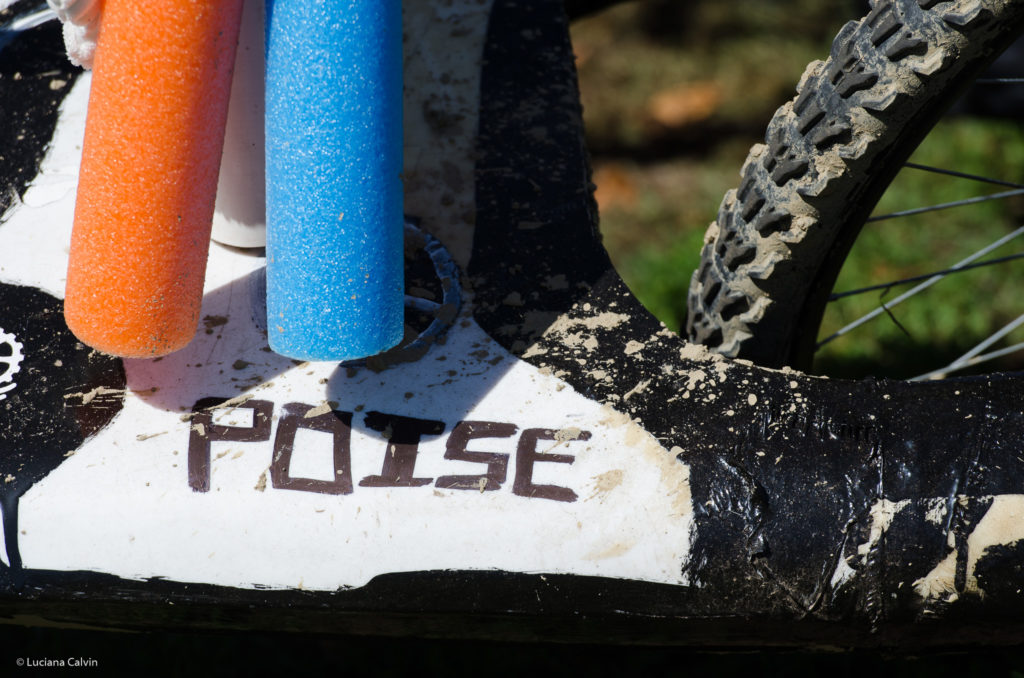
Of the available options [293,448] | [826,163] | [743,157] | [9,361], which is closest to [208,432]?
[293,448]

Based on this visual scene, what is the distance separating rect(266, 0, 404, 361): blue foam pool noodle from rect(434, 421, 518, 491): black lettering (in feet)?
0.41

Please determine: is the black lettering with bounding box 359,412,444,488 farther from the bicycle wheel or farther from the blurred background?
→ the blurred background

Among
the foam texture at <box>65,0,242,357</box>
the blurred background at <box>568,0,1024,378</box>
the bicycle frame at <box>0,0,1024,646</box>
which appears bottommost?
the bicycle frame at <box>0,0,1024,646</box>

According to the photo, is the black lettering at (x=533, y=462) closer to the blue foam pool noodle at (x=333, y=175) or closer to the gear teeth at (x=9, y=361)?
the blue foam pool noodle at (x=333, y=175)

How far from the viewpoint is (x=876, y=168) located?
3.19 ft

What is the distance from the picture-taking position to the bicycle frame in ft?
2.74

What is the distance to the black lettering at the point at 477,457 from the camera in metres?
0.86

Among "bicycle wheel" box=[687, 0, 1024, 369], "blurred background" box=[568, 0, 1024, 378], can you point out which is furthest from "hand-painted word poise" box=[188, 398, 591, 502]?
"blurred background" box=[568, 0, 1024, 378]

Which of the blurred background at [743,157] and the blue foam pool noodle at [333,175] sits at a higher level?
the blurred background at [743,157]

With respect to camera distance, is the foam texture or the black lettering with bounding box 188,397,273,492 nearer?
the foam texture

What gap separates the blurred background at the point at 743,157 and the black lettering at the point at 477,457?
993 millimetres

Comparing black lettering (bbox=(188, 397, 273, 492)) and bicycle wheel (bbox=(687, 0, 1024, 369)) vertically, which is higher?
bicycle wheel (bbox=(687, 0, 1024, 369))

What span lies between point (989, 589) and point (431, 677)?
0.82 meters

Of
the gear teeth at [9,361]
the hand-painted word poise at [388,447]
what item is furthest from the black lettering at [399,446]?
the gear teeth at [9,361]
